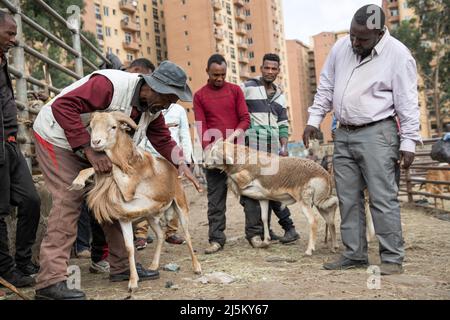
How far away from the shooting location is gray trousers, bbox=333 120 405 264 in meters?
4.03

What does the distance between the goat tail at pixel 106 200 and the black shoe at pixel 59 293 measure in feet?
1.79

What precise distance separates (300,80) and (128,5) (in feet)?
110

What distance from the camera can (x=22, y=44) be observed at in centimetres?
502

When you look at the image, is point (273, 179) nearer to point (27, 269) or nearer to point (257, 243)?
point (257, 243)

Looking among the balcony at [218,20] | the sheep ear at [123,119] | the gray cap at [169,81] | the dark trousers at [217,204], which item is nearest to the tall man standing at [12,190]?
the sheep ear at [123,119]

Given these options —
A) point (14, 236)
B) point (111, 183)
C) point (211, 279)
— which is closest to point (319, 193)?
point (211, 279)

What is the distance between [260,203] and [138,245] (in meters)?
1.41

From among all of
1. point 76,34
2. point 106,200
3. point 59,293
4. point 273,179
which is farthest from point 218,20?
point 59,293

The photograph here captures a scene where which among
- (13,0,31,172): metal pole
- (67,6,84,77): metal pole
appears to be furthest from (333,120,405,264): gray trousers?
(67,6,84,77): metal pole

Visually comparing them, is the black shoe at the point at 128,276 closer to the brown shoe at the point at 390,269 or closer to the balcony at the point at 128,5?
the brown shoe at the point at 390,269

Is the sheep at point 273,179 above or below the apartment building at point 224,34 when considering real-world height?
below

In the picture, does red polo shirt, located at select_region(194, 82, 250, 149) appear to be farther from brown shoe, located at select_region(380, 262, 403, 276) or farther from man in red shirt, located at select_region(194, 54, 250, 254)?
brown shoe, located at select_region(380, 262, 403, 276)

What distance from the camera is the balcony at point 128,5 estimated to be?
5222cm

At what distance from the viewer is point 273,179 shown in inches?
211
